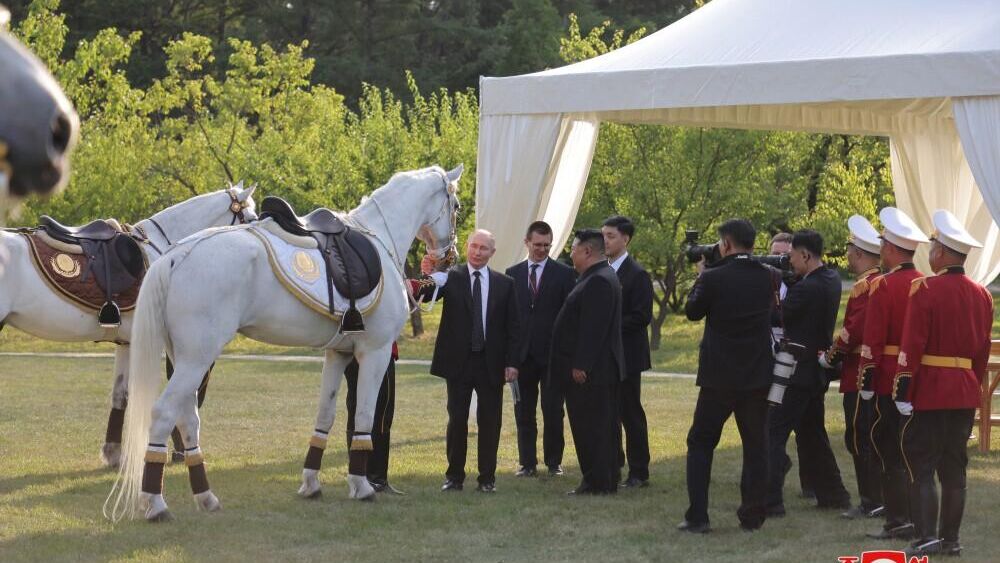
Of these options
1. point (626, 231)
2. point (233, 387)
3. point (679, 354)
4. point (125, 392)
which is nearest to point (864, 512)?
point (626, 231)

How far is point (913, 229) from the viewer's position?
261 inches

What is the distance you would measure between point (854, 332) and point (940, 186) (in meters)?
5.36

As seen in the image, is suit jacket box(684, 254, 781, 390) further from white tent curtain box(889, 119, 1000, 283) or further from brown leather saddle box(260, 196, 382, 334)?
white tent curtain box(889, 119, 1000, 283)

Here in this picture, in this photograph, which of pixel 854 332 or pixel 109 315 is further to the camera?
pixel 109 315

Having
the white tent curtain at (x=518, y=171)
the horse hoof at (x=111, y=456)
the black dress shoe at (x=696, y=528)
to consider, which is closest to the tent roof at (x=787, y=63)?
the white tent curtain at (x=518, y=171)

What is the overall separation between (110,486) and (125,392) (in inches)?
39.9

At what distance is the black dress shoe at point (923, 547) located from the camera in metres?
6.13

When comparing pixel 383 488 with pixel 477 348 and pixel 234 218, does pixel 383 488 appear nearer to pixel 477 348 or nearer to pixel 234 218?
pixel 477 348

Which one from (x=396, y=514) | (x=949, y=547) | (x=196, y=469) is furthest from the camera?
(x=396, y=514)

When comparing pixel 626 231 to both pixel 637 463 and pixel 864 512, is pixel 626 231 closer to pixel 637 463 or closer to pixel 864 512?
pixel 637 463

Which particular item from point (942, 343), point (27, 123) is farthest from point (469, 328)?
point (27, 123)

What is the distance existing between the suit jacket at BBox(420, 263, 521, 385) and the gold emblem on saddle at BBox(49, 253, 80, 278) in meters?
2.41

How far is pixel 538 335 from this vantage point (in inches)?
352

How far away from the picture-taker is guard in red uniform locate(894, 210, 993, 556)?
605cm
